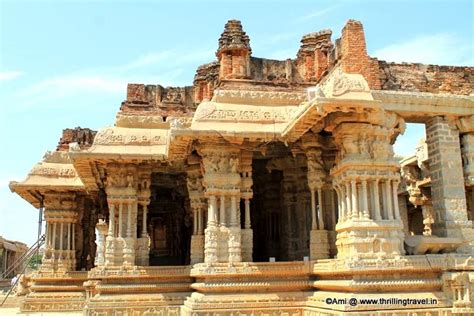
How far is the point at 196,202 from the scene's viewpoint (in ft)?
47.5

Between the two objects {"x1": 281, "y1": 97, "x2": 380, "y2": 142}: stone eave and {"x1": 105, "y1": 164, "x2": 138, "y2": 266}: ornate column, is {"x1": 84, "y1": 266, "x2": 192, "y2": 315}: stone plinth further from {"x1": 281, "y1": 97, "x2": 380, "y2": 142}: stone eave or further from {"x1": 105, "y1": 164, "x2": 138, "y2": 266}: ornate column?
{"x1": 281, "y1": 97, "x2": 380, "y2": 142}: stone eave

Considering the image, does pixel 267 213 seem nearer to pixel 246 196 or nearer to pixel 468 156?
pixel 246 196

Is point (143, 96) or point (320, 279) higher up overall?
point (143, 96)

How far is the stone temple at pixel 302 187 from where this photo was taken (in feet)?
35.2

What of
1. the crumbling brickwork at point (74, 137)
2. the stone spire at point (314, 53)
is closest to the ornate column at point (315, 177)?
Answer: the stone spire at point (314, 53)

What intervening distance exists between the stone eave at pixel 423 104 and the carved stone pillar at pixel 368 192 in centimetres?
37

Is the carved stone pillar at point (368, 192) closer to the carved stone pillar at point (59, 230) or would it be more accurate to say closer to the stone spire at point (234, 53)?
the stone spire at point (234, 53)

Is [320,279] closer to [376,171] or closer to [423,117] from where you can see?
[376,171]

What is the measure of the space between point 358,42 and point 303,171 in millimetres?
3642

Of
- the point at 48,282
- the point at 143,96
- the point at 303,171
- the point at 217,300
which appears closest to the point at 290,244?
the point at 303,171

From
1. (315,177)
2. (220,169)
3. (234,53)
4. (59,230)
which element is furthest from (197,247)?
(59,230)

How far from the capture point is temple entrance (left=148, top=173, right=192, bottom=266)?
19.3m

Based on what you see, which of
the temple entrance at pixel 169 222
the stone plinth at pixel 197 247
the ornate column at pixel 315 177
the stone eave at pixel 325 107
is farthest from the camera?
the temple entrance at pixel 169 222

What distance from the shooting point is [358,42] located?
14.3 meters
